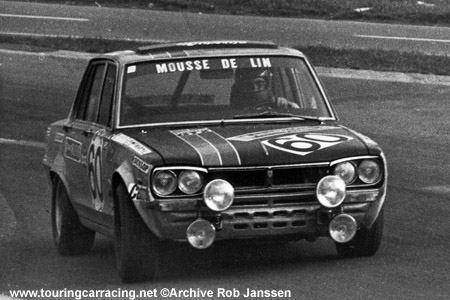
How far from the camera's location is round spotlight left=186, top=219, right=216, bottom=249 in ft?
24.3

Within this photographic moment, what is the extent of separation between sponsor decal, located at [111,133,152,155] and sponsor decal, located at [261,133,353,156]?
72 cm

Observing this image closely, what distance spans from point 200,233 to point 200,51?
71.2 inches

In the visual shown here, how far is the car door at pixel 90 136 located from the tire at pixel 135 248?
26.4 inches

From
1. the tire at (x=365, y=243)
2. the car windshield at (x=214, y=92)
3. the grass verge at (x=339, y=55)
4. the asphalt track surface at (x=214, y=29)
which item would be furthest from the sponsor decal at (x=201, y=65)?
the asphalt track surface at (x=214, y=29)

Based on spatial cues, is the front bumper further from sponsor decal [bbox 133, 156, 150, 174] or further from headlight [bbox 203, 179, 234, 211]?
sponsor decal [bbox 133, 156, 150, 174]

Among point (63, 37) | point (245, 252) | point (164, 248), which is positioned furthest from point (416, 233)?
point (63, 37)

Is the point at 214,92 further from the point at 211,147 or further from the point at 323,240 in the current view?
the point at 323,240

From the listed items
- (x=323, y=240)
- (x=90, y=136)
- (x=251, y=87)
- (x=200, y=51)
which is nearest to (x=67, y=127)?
(x=90, y=136)

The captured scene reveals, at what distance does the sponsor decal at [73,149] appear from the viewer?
8953 millimetres

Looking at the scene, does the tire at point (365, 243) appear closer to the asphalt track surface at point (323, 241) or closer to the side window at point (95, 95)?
the asphalt track surface at point (323, 241)

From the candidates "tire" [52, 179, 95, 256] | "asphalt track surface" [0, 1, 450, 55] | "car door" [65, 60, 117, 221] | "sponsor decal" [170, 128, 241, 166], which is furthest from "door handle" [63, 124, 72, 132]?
"asphalt track surface" [0, 1, 450, 55]

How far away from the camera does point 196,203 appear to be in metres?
7.45

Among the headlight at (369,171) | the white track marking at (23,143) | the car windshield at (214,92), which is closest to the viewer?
the headlight at (369,171)

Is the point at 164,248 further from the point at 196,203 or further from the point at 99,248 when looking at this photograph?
the point at 99,248
